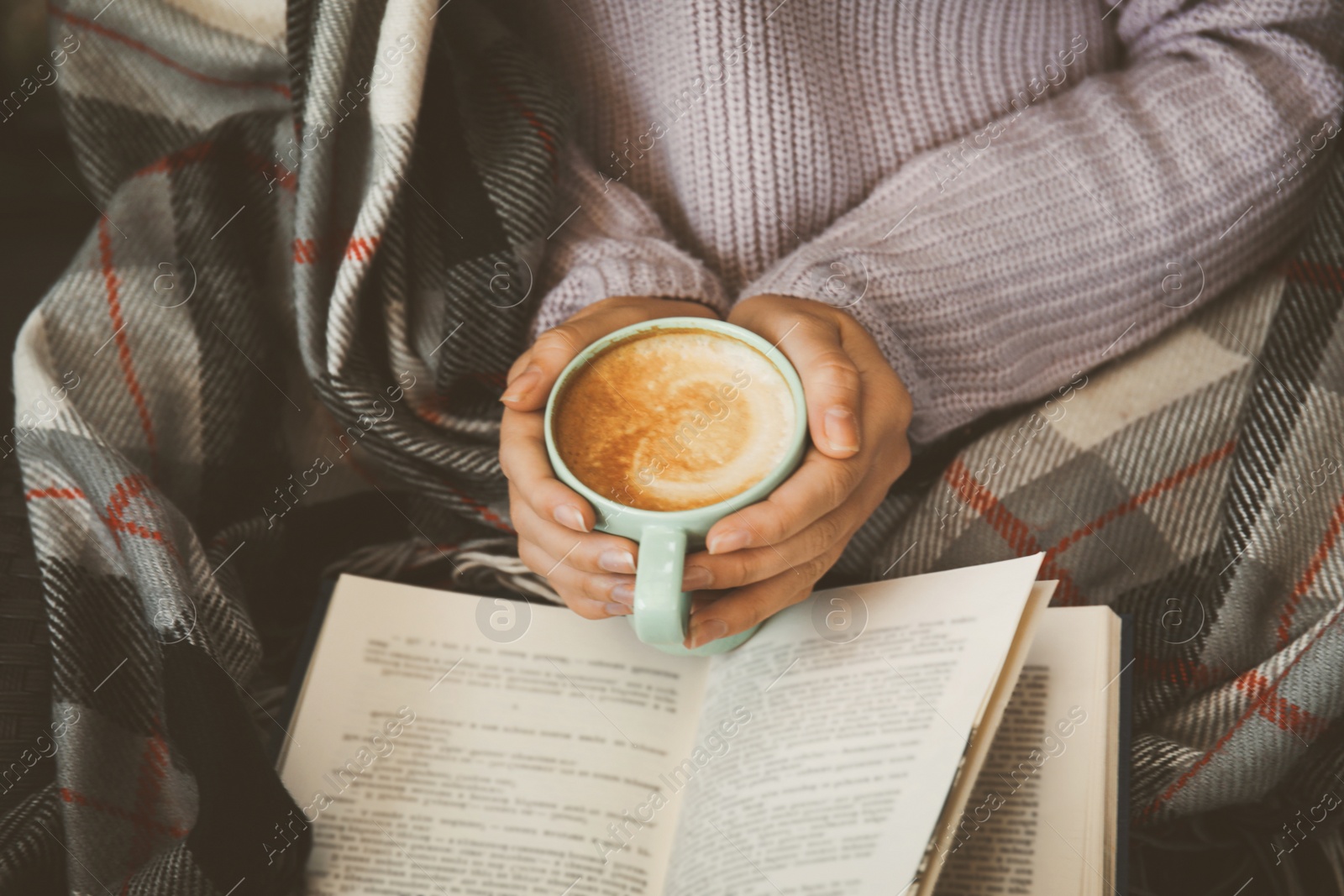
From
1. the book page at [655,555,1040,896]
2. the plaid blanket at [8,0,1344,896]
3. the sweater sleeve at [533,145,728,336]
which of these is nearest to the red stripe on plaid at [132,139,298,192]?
the plaid blanket at [8,0,1344,896]

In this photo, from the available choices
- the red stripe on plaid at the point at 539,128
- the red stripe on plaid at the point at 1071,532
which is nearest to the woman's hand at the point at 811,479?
the red stripe on plaid at the point at 1071,532

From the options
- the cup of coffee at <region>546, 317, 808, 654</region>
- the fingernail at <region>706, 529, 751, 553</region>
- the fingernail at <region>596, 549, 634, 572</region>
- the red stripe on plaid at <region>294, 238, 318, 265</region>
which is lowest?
the fingernail at <region>596, 549, 634, 572</region>

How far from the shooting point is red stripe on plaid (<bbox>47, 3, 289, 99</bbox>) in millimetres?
785

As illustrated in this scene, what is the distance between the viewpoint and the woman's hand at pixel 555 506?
21.3 inches

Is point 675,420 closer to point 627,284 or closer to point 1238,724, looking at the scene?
point 627,284

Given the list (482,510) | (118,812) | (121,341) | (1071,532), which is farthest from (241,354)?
(1071,532)

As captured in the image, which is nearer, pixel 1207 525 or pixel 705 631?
pixel 705 631

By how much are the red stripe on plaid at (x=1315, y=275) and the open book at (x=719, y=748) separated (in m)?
0.35

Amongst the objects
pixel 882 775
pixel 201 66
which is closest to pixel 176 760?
pixel 882 775

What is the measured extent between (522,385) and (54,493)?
357 millimetres

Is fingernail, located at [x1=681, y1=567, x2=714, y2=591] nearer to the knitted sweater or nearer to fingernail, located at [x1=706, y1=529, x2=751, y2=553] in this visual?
fingernail, located at [x1=706, y1=529, x2=751, y2=553]

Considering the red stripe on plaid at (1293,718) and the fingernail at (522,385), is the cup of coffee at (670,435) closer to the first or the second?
the fingernail at (522,385)

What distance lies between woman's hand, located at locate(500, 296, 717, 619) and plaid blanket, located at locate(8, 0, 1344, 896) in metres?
0.12

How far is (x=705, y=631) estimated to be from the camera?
1.91 ft
